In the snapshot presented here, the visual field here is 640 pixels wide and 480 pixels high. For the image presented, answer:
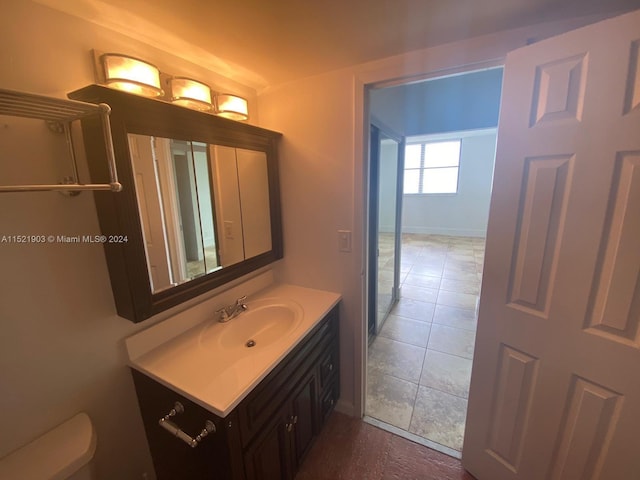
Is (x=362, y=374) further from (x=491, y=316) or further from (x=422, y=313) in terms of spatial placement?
(x=422, y=313)

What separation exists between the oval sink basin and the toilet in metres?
0.55

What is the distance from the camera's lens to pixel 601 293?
907 mm

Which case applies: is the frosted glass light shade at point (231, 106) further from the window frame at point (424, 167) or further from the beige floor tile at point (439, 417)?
the window frame at point (424, 167)

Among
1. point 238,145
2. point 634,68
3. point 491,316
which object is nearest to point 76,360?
point 238,145

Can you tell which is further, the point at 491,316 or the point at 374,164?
the point at 374,164

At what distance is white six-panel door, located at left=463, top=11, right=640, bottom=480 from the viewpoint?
0.83 meters

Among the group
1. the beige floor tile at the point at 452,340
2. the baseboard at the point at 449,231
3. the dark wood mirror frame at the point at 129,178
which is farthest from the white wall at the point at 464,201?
the dark wood mirror frame at the point at 129,178

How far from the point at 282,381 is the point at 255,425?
0.63 feet

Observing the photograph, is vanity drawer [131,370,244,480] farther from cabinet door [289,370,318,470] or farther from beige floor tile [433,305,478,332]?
beige floor tile [433,305,478,332]

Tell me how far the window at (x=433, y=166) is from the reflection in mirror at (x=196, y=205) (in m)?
5.73

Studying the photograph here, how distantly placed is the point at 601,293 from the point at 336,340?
1.26 meters

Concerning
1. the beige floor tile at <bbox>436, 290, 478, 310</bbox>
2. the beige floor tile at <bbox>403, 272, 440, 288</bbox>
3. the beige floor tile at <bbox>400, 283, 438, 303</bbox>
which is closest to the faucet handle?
the beige floor tile at <bbox>400, 283, 438, 303</bbox>

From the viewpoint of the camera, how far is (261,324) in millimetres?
1560

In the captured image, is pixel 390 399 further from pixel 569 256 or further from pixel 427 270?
pixel 427 270
